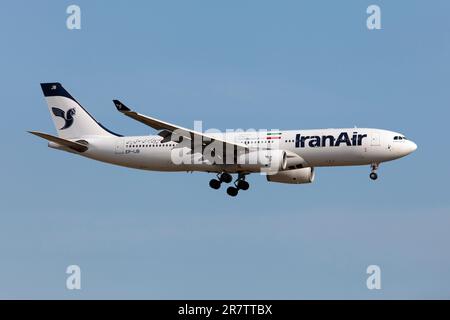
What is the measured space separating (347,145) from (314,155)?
91.5 inches

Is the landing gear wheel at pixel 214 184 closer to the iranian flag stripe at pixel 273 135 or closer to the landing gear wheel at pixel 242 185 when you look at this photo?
the landing gear wheel at pixel 242 185

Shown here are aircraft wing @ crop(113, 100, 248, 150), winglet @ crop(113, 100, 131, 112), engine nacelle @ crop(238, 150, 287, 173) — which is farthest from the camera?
engine nacelle @ crop(238, 150, 287, 173)

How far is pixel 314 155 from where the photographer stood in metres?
68.1

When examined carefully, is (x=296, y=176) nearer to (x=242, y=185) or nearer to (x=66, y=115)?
(x=242, y=185)

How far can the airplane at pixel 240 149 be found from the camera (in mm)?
A: 67938

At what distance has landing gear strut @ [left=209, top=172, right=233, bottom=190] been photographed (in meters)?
70.7

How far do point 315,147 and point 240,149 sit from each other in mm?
5168

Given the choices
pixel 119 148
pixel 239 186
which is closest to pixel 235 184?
pixel 239 186

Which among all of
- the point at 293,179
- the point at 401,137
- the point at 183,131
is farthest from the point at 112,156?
the point at 401,137

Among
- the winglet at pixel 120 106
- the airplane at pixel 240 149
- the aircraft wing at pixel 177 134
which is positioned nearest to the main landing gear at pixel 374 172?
the airplane at pixel 240 149

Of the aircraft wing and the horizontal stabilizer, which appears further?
the horizontal stabilizer

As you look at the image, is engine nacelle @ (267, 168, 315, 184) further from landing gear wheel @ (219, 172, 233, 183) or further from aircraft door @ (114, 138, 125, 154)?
aircraft door @ (114, 138, 125, 154)

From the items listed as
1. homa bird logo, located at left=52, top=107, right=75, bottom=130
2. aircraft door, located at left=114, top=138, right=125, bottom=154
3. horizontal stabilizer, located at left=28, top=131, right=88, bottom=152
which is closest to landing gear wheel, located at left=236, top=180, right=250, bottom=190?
aircraft door, located at left=114, top=138, right=125, bottom=154
